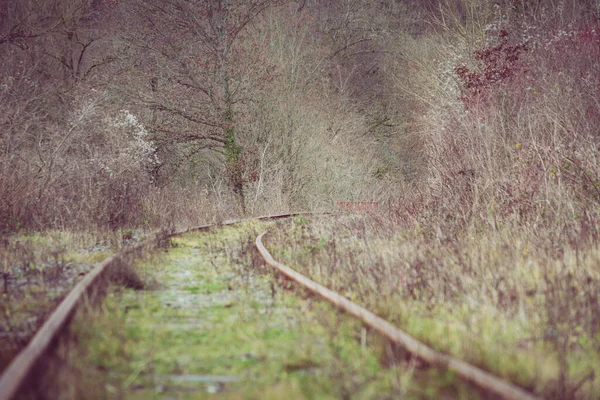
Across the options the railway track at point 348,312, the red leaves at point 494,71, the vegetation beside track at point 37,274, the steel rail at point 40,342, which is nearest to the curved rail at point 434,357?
the railway track at point 348,312

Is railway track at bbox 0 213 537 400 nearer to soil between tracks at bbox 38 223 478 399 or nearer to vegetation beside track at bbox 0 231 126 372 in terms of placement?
soil between tracks at bbox 38 223 478 399

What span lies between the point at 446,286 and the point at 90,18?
79.0ft

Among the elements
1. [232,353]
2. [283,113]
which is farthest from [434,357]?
[283,113]

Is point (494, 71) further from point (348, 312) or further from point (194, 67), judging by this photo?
point (348, 312)

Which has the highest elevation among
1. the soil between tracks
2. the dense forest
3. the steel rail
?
the dense forest

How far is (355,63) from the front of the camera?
36375mm

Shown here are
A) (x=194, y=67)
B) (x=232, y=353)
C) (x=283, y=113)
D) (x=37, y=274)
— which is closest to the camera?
(x=232, y=353)

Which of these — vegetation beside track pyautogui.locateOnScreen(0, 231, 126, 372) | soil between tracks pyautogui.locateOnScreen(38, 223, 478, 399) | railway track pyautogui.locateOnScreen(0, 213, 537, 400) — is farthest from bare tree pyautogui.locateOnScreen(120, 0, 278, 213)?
railway track pyautogui.locateOnScreen(0, 213, 537, 400)

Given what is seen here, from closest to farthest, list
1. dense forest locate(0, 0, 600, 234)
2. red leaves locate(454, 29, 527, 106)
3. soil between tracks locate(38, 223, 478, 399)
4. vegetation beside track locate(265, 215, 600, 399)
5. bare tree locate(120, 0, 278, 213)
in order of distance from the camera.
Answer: soil between tracks locate(38, 223, 478, 399)
vegetation beside track locate(265, 215, 600, 399)
dense forest locate(0, 0, 600, 234)
red leaves locate(454, 29, 527, 106)
bare tree locate(120, 0, 278, 213)

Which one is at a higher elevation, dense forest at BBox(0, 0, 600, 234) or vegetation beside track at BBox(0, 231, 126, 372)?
A: dense forest at BBox(0, 0, 600, 234)

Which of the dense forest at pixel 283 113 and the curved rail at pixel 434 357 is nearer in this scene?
the curved rail at pixel 434 357

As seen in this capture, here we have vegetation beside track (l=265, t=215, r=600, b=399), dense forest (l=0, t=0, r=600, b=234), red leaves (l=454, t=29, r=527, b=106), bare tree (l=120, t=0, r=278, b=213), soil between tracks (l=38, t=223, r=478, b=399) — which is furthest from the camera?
bare tree (l=120, t=0, r=278, b=213)

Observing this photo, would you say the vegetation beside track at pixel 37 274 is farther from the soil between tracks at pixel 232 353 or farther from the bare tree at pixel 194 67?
the bare tree at pixel 194 67

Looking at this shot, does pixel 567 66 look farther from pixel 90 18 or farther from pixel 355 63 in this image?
pixel 355 63
